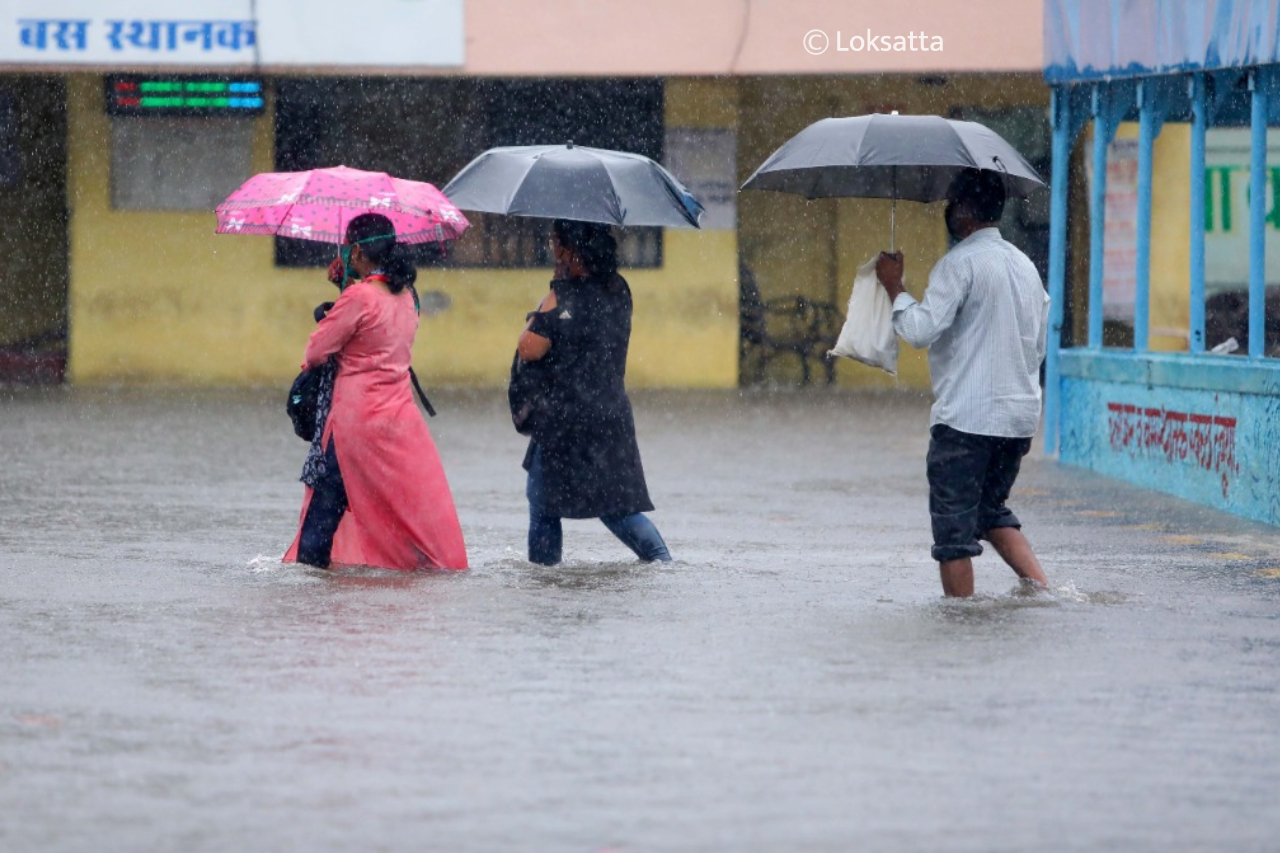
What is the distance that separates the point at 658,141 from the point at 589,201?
41.5 feet

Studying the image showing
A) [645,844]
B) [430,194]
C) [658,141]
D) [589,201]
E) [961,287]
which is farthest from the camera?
[658,141]

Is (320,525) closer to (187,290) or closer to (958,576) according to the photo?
(958,576)

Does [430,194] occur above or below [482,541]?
above

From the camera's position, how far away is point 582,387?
9.17 meters

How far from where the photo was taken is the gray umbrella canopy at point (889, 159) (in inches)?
325

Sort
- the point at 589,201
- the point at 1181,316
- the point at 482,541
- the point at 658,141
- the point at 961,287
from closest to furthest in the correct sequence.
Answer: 1. the point at 961,287
2. the point at 589,201
3. the point at 482,541
4. the point at 1181,316
5. the point at 658,141

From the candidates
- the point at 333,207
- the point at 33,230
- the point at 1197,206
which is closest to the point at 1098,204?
the point at 1197,206

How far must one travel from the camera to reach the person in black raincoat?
9.05m

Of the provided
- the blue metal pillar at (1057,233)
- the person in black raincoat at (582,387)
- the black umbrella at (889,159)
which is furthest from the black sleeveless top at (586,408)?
the blue metal pillar at (1057,233)

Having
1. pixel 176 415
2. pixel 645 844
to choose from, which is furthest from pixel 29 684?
pixel 176 415

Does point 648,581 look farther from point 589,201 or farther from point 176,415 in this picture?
point 176,415

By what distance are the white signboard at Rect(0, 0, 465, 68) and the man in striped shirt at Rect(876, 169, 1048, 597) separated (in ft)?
37.3

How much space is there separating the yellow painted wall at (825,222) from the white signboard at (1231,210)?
20.6 ft

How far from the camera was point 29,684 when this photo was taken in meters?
6.80
